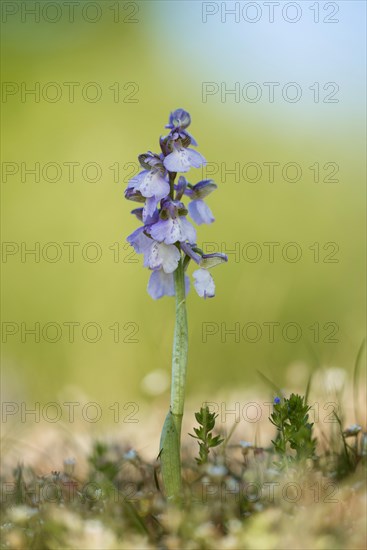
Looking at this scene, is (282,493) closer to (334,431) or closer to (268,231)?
(334,431)

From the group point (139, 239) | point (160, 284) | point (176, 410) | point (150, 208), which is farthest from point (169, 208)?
point (176, 410)

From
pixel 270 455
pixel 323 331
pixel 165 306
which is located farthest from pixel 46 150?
pixel 270 455

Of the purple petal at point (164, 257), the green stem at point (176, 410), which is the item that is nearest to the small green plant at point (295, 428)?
the green stem at point (176, 410)

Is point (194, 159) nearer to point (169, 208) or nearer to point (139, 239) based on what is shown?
point (169, 208)

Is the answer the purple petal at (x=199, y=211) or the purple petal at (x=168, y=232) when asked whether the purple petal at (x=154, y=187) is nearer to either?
the purple petal at (x=168, y=232)

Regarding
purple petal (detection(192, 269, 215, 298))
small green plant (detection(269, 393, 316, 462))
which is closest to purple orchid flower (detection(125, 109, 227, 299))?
purple petal (detection(192, 269, 215, 298))

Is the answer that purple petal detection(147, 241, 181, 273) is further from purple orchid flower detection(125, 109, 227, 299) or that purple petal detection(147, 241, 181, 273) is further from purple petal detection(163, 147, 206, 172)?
purple petal detection(163, 147, 206, 172)
